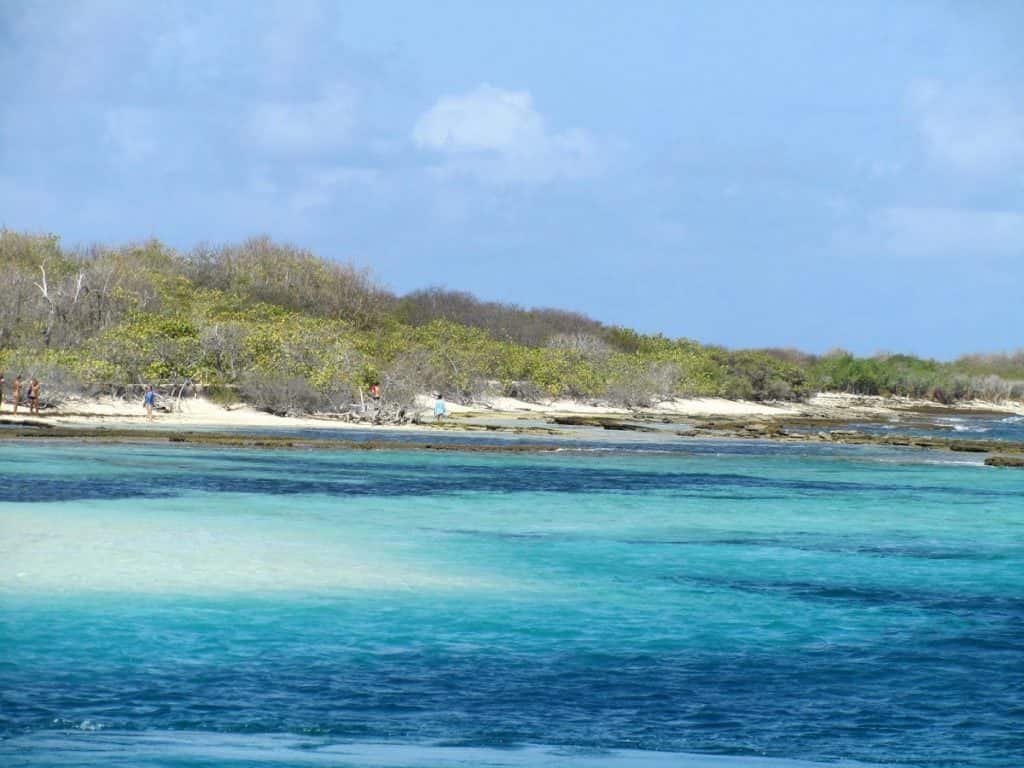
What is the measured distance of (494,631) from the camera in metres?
12.1

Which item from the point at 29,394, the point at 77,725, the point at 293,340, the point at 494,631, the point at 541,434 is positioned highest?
the point at 293,340

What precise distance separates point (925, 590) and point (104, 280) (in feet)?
172

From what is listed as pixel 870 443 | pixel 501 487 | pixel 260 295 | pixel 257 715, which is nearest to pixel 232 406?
pixel 870 443

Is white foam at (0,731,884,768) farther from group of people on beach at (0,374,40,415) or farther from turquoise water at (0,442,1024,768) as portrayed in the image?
group of people on beach at (0,374,40,415)

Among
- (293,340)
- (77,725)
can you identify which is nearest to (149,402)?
(293,340)

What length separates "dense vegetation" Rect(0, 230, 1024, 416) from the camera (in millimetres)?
49344

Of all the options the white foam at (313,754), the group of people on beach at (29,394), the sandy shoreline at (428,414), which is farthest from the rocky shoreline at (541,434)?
the white foam at (313,754)

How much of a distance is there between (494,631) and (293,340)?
136ft

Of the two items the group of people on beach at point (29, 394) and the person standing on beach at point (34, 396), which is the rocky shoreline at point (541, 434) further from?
the person standing on beach at point (34, 396)

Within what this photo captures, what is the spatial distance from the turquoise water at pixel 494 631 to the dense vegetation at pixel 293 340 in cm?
2535

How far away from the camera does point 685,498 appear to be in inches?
1023

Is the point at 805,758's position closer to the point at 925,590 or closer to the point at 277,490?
the point at 925,590

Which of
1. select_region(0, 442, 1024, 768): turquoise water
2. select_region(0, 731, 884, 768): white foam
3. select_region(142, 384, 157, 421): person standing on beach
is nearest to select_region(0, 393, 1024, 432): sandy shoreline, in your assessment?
select_region(142, 384, 157, 421): person standing on beach

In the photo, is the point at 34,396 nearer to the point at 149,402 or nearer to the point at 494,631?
the point at 149,402
